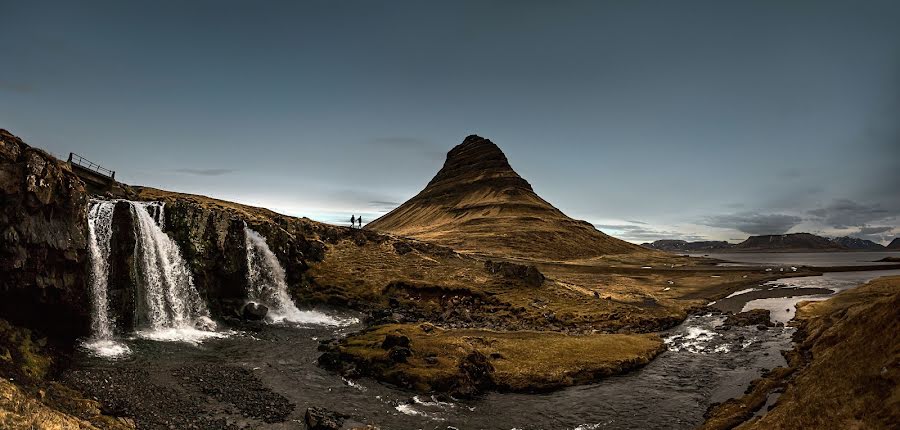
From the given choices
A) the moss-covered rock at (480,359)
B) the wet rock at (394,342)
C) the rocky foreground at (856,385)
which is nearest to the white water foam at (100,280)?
the moss-covered rock at (480,359)

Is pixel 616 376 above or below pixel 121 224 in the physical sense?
below

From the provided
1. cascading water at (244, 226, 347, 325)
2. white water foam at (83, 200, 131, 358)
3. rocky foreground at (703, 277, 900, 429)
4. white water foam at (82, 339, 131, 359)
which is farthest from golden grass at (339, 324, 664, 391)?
white water foam at (83, 200, 131, 358)

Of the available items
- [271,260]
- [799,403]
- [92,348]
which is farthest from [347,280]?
[799,403]

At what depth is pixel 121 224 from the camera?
52.1m

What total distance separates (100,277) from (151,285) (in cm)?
621

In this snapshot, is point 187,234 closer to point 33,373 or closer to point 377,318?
point 377,318

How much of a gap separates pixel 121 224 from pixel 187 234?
1092cm

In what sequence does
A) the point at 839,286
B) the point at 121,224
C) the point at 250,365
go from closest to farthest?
the point at 250,365, the point at 121,224, the point at 839,286

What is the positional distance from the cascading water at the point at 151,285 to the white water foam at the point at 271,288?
1018 cm

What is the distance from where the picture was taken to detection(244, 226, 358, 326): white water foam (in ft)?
211

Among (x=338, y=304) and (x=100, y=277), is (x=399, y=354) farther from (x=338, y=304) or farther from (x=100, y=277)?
(x=100, y=277)

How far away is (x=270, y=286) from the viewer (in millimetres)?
70188

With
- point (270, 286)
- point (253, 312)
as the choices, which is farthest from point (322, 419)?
point (270, 286)

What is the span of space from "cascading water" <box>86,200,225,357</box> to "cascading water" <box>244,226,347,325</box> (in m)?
10.1
